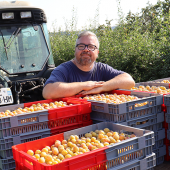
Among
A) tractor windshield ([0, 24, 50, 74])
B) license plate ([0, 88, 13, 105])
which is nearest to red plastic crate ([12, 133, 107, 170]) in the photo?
license plate ([0, 88, 13, 105])

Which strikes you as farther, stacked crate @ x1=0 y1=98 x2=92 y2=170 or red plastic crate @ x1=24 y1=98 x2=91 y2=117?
red plastic crate @ x1=24 y1=98 x2=91 y2=117

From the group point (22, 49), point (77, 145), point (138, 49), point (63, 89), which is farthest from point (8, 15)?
point (77, 145)

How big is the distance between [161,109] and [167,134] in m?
0.25

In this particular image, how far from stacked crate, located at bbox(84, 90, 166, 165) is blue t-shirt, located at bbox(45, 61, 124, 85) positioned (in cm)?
92

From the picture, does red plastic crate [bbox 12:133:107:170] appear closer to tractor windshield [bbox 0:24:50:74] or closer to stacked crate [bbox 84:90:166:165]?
stacked crate [bbox 84:90:166:165]

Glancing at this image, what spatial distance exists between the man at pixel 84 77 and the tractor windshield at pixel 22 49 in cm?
201

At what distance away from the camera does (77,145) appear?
6.03 feet

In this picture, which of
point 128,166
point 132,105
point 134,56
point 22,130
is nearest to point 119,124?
point 132,105

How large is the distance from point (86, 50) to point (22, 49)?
2366 mm

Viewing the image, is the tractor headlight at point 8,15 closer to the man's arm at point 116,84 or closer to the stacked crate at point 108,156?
the man's arm at point 116,84

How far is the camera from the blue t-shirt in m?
3.14

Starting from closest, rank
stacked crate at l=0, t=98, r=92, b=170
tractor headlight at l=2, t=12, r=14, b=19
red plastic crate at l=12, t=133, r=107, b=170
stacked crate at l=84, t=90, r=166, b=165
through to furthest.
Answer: red plastic crate at l=12, t=133, r=107, b=170
stacked crate at l=0, t=98, r=92, b=170
stacked crate at l=84, t=90, r=166, b=165
tractor headlight at l=2, t=12, r=14, b=19

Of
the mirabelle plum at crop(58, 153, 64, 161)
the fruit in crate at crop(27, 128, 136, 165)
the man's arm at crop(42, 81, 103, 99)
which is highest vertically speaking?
the man's arm at crop(42, 81, 103, 99)

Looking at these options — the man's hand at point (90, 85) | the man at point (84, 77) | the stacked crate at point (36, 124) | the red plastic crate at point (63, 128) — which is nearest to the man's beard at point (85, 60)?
the man at point (84, 77)
